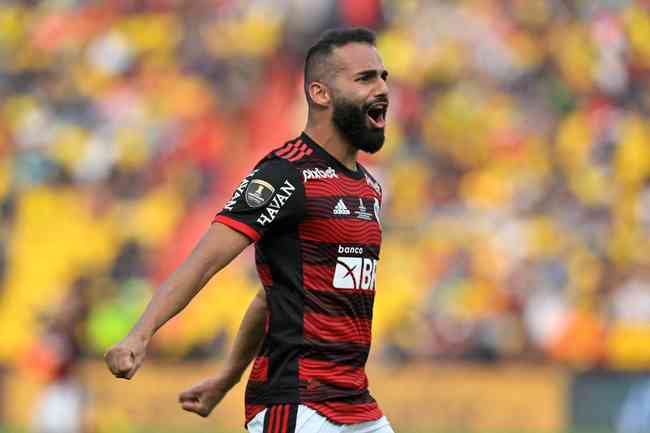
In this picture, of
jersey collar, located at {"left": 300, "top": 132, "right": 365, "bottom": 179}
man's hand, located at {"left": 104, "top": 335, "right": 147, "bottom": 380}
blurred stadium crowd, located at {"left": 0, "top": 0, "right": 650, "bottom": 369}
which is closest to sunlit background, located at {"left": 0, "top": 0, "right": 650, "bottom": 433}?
blurred stadium crowd, located at {"left": 0, "top": 0, "right": 650, "bottom": 369}

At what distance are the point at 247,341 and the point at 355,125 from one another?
103 cm

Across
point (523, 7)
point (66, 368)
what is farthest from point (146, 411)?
point (523, 7)


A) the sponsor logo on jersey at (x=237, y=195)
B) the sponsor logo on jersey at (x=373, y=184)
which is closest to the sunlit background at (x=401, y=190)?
the sponsor logo on jersey at (x=373, y=184)

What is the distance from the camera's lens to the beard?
506 centimetres

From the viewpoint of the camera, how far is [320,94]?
514 centimetres

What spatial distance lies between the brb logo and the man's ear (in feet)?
2.10

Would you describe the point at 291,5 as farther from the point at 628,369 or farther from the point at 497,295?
the point at 628,369

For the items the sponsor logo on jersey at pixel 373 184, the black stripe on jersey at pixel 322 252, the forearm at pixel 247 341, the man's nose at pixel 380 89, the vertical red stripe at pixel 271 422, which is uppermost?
the man's nose at pixel 380 89

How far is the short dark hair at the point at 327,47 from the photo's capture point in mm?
5137

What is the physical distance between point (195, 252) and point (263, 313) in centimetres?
76

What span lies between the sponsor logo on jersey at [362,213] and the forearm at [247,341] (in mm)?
549

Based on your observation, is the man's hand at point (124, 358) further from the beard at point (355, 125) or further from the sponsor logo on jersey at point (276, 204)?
the beard at point (355, 125)

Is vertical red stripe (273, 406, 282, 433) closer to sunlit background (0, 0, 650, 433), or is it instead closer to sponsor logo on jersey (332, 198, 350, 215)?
sponsor logo on jersey (332, 198, 350, 215)

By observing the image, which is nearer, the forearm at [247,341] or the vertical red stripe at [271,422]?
the vertical red stripe at [271,422]
